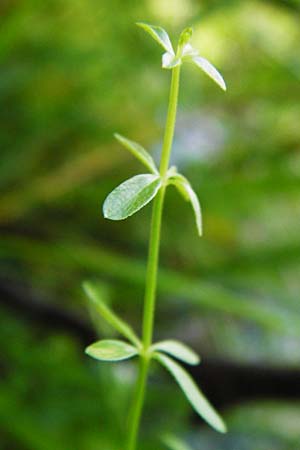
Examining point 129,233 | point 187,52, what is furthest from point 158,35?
point 129,233

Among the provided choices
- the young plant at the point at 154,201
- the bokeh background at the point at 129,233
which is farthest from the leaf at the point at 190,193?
the bokeh background at the point at 129,233

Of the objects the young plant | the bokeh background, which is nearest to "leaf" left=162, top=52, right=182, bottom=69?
the young plant

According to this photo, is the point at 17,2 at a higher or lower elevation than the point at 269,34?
lower

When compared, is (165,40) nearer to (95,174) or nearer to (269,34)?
(95,174)

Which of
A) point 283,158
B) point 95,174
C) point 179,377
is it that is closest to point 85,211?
point 95,174

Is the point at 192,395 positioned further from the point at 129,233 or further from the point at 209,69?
the point at 129,233

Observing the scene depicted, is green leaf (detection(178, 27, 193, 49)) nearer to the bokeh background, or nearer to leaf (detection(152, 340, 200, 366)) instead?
leaf (detection(152, 340, 200, 366))
